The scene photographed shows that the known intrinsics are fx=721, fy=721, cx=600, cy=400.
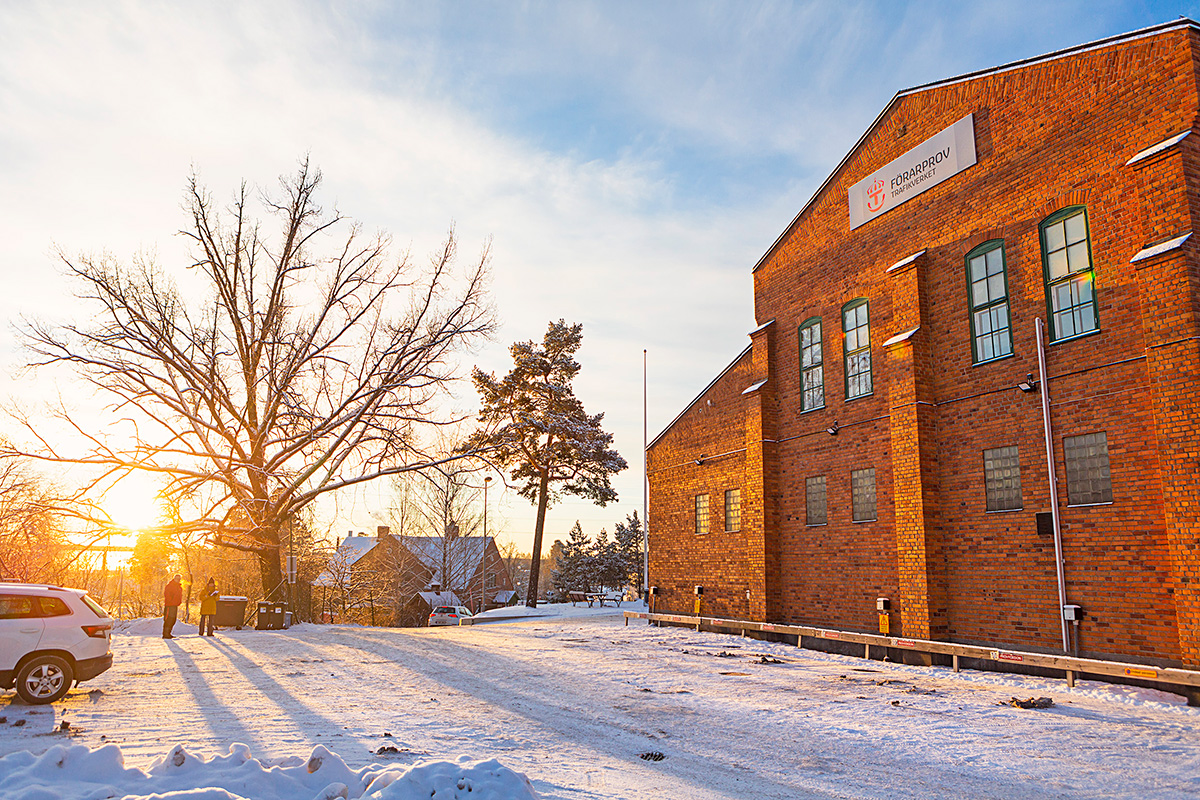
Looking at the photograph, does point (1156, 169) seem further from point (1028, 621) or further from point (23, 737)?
point (23, 737)

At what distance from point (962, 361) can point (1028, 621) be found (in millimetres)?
5579

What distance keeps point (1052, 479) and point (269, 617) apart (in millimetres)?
23039

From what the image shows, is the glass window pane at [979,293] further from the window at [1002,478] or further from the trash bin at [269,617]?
the trash bin at [269,617]

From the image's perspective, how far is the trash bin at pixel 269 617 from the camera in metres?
24.1

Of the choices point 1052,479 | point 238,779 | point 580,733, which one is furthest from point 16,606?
point 1052,479

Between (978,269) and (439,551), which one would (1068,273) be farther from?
(439,551)

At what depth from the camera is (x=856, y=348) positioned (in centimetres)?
1944

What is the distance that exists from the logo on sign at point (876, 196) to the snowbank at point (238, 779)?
17.5 metres

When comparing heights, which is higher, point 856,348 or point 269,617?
point 856,348

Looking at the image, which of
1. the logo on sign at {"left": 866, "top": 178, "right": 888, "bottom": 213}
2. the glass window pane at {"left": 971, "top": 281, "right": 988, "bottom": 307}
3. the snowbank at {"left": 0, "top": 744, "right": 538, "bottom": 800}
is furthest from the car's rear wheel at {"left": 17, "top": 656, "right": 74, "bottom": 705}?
the logo on sign at {"left": 866, "top": 178, "right": 888, "bottom": 213}

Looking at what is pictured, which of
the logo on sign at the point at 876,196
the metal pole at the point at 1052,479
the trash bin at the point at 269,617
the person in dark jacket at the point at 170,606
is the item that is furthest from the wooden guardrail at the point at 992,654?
the person in dark jacket at the point at 170,606

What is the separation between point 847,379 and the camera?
1956 cm

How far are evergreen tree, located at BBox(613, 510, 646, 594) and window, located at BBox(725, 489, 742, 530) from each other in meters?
39.1

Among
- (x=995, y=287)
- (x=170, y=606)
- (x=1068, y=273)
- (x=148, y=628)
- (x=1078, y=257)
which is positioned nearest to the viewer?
(x=1078, y=257)
